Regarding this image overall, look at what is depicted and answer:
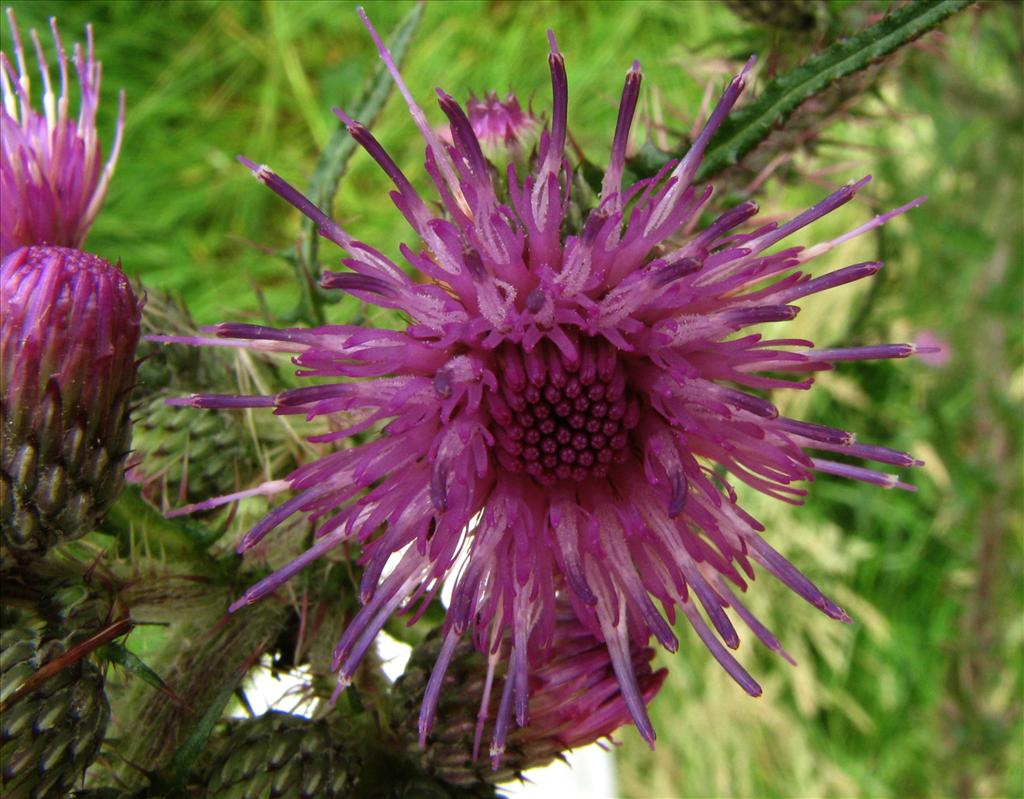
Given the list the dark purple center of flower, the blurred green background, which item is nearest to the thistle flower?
the dark purple center of flower

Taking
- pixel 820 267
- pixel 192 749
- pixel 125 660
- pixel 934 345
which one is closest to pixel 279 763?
pixel 192 749

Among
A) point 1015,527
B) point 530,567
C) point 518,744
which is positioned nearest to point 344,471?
point 530,567

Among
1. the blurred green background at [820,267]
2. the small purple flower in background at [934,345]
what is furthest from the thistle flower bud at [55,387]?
the small purple flower in background at [934,345]

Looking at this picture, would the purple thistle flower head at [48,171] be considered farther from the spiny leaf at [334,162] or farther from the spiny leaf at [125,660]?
the spiny leaf at [125,660]

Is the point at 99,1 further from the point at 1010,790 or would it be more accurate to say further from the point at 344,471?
the point at 1010,790

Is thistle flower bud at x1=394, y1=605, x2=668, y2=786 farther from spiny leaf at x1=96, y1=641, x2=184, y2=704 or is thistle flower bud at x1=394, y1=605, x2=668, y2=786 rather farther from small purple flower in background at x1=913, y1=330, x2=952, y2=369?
small purple flower in background at x1=913, y1=330, x2=952, y2=369

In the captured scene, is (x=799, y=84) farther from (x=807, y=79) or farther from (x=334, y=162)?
(x=334, y=162)

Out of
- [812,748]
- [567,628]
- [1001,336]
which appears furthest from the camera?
[812,748]
